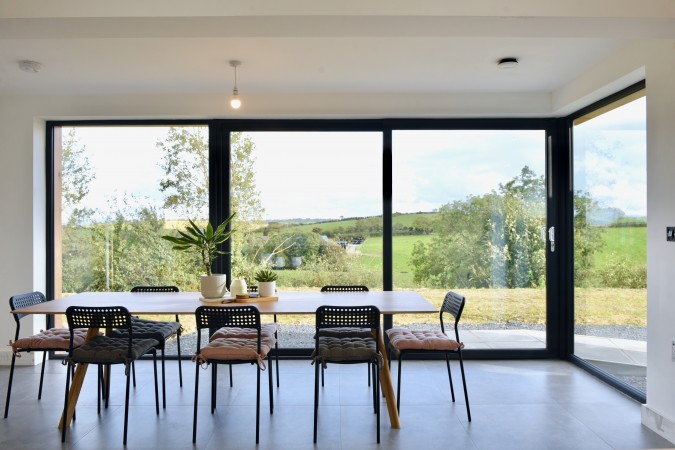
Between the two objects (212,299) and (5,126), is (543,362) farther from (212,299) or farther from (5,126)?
(5,126)

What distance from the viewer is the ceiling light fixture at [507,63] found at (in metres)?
4.03

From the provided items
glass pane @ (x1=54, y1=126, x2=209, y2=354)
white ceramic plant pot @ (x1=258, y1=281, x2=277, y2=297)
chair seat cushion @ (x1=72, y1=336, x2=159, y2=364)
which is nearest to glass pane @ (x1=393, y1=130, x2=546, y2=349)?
white ceramic plant pot @ (x1=258, y1=281, x2=277, y2=297)

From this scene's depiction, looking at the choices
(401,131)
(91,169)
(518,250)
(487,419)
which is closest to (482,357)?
(518,250)

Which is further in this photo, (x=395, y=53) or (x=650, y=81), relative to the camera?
(x=395, y=53)

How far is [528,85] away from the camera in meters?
4.75

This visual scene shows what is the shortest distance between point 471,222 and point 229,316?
297 centimetres

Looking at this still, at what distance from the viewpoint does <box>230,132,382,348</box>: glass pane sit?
207 inches

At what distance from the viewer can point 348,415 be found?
12.0 ft

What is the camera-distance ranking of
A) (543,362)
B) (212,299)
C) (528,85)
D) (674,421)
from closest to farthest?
(674,421) < (212,299) < (528,85) < (543,362)

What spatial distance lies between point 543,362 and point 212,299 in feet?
10.9

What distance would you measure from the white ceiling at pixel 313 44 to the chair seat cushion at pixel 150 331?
83.5 inches

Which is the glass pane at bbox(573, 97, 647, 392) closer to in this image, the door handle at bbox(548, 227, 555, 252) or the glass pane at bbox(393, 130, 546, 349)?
the door handle at bbox(548, 227, 555, 252)

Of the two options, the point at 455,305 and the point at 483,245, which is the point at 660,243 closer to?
the point at 455,305

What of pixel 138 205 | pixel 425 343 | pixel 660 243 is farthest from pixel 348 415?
pixel 138 205
